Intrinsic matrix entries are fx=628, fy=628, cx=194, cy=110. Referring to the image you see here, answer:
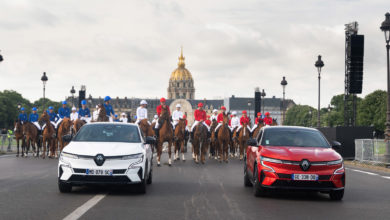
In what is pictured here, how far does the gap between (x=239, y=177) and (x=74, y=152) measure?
21.1 feet

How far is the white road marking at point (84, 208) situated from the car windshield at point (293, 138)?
355 centimetres

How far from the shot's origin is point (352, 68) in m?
32.4

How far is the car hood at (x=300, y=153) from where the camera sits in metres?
11.2

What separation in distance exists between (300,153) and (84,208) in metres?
4.13

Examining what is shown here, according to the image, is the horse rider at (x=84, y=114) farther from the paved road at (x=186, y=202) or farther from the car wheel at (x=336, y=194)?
the car wheel at (x=336, y=194)

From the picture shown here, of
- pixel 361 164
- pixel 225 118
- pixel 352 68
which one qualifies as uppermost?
pixel 352 68

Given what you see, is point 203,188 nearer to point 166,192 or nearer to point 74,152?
point 166,192

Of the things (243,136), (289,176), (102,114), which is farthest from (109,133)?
(243,136)

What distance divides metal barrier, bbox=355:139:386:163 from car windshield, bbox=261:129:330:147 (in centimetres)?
1194

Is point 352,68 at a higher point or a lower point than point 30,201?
higher

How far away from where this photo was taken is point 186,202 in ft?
34.7

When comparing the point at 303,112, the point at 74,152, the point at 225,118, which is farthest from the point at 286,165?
the point at 303,112

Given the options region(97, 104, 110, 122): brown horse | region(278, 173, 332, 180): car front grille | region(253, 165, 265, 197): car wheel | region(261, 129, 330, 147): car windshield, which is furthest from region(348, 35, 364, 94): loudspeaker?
region(278, 173, 332, 180): car front grille

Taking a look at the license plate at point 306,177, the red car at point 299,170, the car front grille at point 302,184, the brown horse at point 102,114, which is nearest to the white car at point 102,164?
the red car at point 299,170
